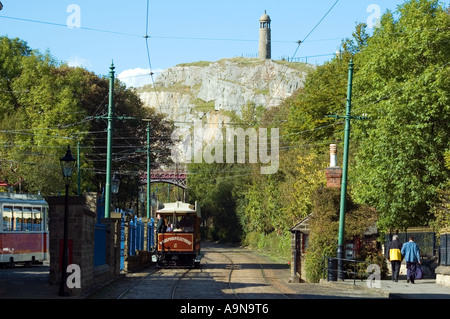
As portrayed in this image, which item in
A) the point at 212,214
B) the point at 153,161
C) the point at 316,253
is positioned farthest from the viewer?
the point at 212,214

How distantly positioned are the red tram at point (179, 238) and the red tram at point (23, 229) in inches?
259

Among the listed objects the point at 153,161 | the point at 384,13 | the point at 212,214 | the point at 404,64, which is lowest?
the point at 212,214

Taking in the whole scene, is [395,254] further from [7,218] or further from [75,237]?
[7,218]

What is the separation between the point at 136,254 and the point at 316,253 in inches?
384

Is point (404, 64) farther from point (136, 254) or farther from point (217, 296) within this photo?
point (217, 296)

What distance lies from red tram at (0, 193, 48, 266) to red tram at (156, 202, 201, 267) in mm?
6589

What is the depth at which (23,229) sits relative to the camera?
123ft

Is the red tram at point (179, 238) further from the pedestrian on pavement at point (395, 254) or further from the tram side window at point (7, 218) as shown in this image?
the pedestrian on pavement at point (395, 254)

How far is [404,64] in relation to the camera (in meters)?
37.8

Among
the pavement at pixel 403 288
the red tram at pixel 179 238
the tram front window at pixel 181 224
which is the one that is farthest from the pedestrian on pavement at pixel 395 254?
the tram front window at pixel 181 224

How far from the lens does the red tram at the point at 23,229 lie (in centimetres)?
3541

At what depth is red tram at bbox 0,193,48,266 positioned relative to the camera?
116ft

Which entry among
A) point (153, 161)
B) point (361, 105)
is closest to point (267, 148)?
point (153, 161)

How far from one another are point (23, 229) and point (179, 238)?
7.80 m
